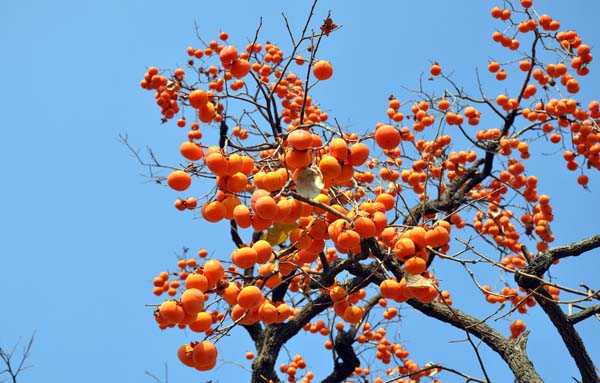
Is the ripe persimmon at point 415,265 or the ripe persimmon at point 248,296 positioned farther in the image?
the ripe persimmon at point 415,265

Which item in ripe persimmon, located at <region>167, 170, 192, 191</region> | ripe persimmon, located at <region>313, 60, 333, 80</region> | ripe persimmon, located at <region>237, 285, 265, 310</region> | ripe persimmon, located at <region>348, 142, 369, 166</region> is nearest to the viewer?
ripe persimmon, located at <region>237, 285, 265, 310</region>

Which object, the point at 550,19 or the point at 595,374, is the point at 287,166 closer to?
the point at 595,374

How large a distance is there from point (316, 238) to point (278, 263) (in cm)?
19

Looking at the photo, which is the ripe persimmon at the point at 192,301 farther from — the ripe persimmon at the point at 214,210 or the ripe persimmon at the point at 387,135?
the ripe persimmon at the point at 387,135

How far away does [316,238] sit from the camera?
2.06 meters

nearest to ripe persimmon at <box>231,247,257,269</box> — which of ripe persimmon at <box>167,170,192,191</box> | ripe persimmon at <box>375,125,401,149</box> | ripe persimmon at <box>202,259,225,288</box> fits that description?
ripe persimmon at <box>202,259,225,288</box>

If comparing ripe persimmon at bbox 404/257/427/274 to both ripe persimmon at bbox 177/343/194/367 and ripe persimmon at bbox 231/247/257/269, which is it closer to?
ripe persimmon at bbox 231/247/257/269

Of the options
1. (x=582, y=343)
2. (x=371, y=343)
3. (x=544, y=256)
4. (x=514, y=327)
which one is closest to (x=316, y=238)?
(x=544, y=256)

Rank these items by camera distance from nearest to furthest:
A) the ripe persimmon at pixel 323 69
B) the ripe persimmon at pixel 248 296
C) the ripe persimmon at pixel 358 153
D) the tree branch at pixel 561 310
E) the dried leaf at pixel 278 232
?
the ripe persimmon at pixel 248 296, the ripe persimmon at pixel 358 153, the dried leaf at pixel 278 232, the ripe persimmon at pixel 323 69, the tree branch at pixel 561 310

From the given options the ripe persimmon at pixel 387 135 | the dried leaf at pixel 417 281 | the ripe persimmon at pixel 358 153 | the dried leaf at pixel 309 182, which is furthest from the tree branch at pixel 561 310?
the dried leaf at pixel 309 182

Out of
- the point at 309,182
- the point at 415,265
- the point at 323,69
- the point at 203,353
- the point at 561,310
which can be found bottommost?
the point at 203,353

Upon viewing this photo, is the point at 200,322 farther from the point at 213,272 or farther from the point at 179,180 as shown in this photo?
the point at 179,180

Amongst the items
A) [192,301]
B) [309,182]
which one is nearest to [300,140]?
[309,182]

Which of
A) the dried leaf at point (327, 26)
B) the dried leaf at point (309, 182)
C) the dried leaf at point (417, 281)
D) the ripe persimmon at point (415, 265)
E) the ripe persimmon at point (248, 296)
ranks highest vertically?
the dried leaf at point (327, 26)
